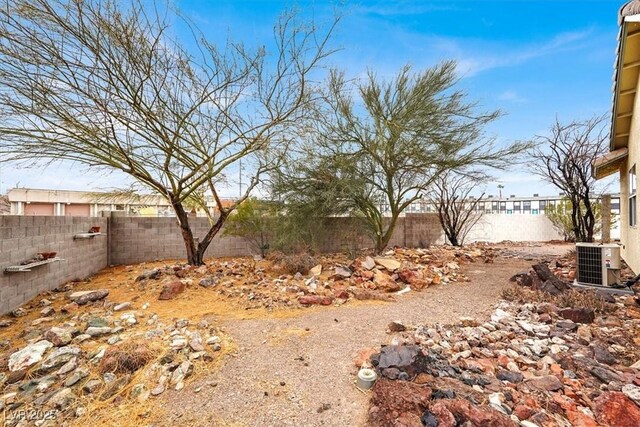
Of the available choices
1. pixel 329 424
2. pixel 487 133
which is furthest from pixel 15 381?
pixel 487 133

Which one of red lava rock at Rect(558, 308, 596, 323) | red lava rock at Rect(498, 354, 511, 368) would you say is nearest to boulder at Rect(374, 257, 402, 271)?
red lava rock at Rect(558, 308, 596, 323)

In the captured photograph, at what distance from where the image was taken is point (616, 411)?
1.86m

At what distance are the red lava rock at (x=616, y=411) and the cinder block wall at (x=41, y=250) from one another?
6.29 m

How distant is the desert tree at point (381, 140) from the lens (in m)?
7.39

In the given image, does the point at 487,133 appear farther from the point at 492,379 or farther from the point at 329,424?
the point at 329,424

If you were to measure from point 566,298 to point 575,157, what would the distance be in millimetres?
7609

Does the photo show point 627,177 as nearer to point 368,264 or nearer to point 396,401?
point 368,264

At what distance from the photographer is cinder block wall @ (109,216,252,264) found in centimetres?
789

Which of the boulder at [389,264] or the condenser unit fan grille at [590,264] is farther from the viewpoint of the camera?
the boulder at [389,264]

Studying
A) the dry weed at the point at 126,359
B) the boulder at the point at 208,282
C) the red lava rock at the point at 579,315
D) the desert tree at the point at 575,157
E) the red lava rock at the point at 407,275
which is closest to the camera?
the dry weed at the point at 126,359

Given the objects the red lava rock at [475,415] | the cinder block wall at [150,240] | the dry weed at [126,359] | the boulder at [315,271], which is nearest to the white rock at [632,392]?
the red lava rock at [475,415]

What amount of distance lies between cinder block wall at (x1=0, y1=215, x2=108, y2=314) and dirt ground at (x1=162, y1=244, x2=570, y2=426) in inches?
120

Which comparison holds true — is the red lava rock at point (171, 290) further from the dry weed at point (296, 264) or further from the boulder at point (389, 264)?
the boulder at point (389, 264)

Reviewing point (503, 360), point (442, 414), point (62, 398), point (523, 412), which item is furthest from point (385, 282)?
point (62, 398)
